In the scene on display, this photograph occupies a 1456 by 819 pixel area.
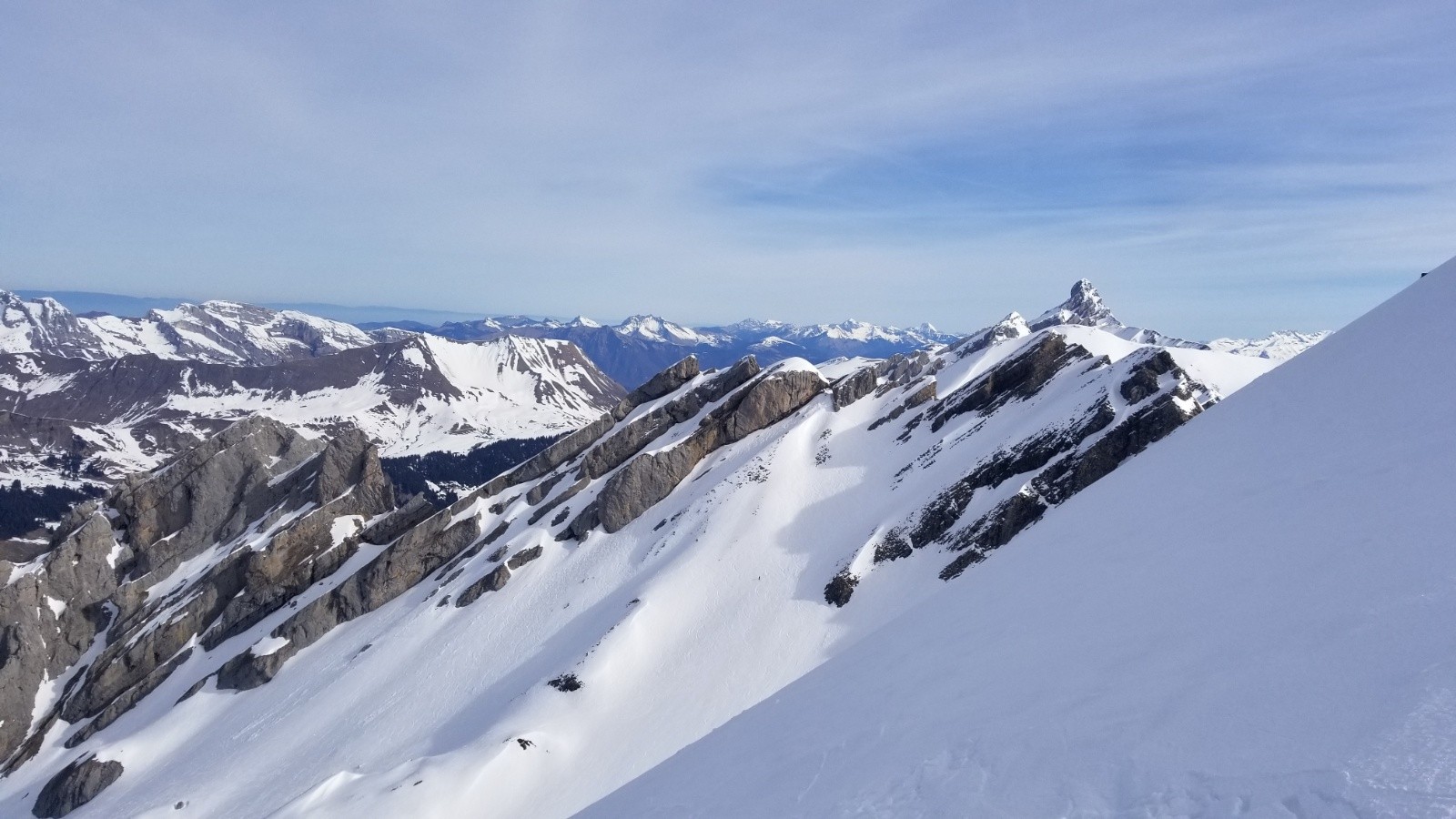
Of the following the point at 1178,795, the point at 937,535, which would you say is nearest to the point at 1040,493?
the point at 937,535

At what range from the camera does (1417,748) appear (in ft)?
19.8

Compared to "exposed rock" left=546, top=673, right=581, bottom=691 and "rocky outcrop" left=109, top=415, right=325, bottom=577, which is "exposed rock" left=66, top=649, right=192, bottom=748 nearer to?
"rocky outcrop" left=109, top=415, right=325, bottom=577

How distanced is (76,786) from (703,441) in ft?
186

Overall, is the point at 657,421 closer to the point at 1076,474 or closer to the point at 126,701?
the point at 1076,474

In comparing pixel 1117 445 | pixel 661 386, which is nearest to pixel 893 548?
pixel 1117 445

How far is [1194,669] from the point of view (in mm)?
8891

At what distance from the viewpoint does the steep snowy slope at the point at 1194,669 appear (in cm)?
672

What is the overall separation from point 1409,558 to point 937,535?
115 ft

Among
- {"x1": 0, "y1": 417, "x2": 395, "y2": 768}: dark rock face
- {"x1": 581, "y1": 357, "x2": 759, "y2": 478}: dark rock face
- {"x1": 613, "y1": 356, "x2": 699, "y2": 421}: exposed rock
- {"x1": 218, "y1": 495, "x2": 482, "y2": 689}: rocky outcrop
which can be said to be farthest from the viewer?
{"x1": 613, "y1": 356, "x2": 699, "y2": 421}: exposed rock

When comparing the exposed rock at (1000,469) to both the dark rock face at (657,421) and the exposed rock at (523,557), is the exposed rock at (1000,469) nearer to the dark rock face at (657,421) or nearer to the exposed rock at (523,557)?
the dark rock face at (657,421)

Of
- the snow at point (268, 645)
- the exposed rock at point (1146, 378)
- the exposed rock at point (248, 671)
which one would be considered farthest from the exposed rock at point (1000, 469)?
the snow at point (268, 645)

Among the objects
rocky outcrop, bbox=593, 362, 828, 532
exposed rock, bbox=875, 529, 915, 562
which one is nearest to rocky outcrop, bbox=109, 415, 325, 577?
rocky outcrop, bbox=593, 362, 828, 532

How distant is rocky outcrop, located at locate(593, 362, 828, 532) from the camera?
6100 centimetres

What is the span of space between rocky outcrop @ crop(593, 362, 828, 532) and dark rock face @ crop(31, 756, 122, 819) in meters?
39.7
